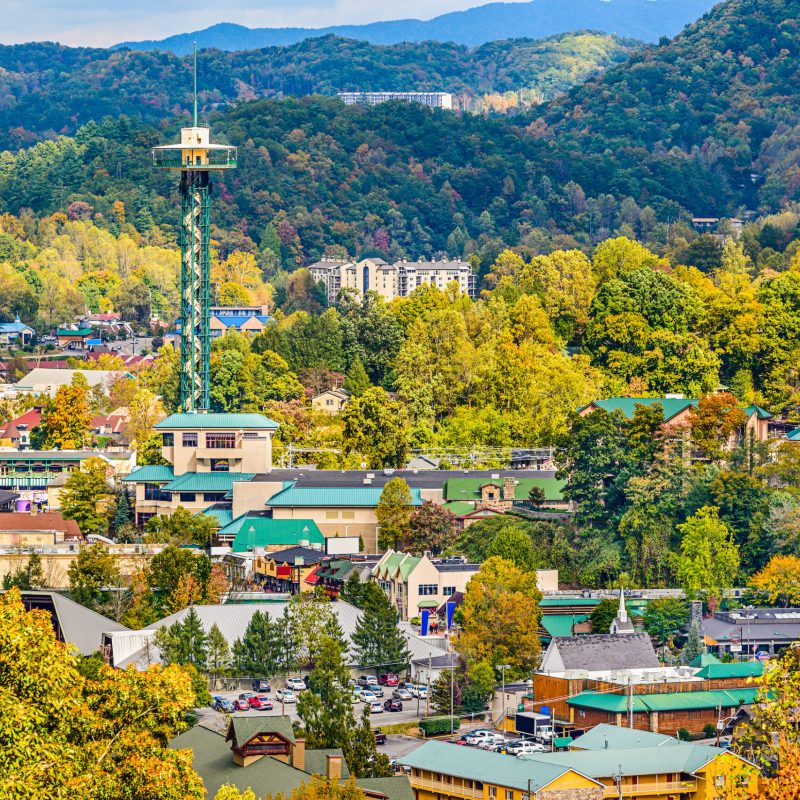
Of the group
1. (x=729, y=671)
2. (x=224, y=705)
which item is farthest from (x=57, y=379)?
(x=729, y=671)

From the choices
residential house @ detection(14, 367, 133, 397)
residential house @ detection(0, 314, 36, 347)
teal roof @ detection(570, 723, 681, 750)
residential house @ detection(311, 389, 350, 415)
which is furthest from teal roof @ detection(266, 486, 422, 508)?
residential house @ detection(0, 314, 36, 347)

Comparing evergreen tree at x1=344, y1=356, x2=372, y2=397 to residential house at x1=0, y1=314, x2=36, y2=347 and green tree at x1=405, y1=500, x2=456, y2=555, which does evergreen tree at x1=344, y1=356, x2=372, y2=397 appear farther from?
residential house at x1=0, y1=314, x2=36, y2=347

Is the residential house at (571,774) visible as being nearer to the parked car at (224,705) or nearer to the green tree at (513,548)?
the parked car at (224,705)

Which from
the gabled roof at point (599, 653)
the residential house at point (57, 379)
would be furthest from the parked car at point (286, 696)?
the residential house at point (57, 379)

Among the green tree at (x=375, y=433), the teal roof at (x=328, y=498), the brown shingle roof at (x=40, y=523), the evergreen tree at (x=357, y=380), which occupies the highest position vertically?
the evergreen tree at (x=357, y=380)

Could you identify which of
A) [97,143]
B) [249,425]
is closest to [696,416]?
[249,425]

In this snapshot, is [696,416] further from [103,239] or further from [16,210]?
[16,210]

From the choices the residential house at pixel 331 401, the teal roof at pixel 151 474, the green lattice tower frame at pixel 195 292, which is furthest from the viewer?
the residential house at pixel 331 401
